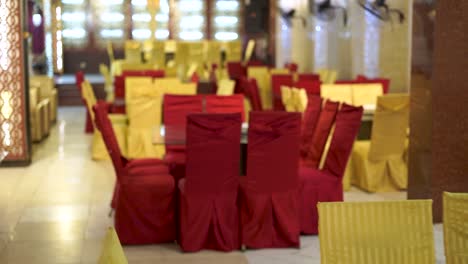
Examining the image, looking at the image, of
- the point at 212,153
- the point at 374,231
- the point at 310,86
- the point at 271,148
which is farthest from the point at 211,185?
the point at 310,86

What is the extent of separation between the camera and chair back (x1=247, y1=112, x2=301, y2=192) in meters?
5.96

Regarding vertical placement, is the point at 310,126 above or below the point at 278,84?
below

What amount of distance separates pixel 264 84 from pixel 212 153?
8789 millimetres

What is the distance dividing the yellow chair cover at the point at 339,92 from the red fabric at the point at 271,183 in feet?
13.5

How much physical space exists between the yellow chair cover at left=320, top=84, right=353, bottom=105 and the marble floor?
211 centimetres

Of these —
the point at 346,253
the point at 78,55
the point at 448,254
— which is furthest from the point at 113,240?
the point at 78,55

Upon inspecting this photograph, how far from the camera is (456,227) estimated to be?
11.1 ft

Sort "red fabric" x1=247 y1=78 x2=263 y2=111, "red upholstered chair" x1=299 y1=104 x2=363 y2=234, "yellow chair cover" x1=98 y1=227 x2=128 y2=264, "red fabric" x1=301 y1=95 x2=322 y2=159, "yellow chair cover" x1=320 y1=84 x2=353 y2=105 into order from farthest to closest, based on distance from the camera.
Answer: "red fabric" x1=247 y1=78 x2=263 y2=111 < "yellow chair cover" x1=320 y1=84 x2=353 y2=105 < "red fabric" x1=301 y1=95 x2=322 y2=159 < "red upholstered chair" x1=299 y1=104 x2=363 y2=234 < "yellow chair cover" x1=98 y1=227 x2=128 y2=264

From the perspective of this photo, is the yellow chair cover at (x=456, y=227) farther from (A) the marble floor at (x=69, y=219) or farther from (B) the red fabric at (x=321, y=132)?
(B) the red fabric at (x=321, y=132)

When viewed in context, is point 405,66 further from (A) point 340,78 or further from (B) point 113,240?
(B) point 113,240

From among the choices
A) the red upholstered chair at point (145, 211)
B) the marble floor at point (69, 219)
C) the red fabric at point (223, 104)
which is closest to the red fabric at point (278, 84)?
the marble floor at point (69, 219)

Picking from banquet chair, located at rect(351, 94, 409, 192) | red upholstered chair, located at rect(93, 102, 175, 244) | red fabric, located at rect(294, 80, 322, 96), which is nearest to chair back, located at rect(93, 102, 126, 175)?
red upholstered chair, located at rect(93, 102, 175, 244)

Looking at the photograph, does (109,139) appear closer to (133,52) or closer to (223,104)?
(223,104)

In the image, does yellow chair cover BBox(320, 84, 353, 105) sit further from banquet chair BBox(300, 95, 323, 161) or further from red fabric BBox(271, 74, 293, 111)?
banquet chair BBox(300, 95, 323, 161)
